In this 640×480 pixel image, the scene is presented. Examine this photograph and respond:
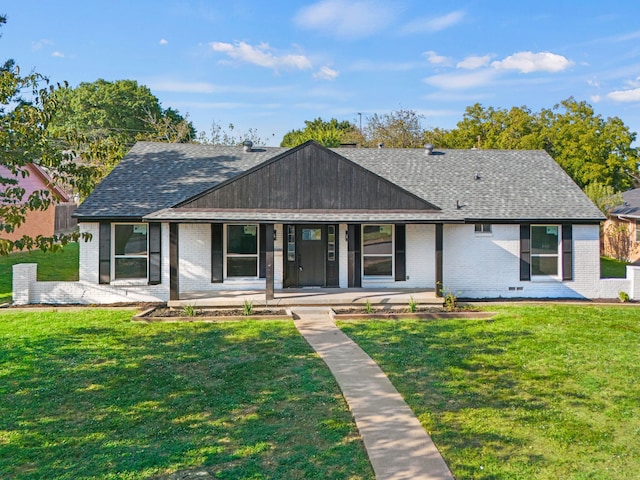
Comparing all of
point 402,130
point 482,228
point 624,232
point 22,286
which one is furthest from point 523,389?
point 402,130

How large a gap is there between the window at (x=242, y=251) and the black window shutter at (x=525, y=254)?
871 centimetres

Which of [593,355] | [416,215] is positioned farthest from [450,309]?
[593,355]

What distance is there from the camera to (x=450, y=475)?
5.10 m

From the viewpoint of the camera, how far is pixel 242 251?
1570 cm

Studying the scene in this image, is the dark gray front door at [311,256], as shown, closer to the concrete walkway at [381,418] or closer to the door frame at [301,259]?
the door frame at [301,259]

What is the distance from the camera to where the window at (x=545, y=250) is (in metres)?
15.9

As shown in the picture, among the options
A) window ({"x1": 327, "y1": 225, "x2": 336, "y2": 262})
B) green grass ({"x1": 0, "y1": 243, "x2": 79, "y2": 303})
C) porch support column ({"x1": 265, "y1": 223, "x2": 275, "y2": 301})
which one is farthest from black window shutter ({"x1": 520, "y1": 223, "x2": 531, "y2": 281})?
green grass ({"x1": 0, "y1": 243, "x2": 79, "y2": 303})

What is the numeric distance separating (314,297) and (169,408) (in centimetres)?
767

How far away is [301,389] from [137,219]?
928 cm

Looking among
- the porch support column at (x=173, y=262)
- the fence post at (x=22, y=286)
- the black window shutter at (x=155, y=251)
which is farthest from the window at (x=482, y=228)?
the fence post at (x=22, y=286)

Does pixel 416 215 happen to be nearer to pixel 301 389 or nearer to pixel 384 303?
pixel 384 303

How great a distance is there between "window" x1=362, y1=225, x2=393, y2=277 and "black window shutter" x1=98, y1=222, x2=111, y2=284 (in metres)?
8.05

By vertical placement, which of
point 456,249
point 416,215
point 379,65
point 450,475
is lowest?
point 450,475

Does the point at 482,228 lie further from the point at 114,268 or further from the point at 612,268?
the point at 114,268
